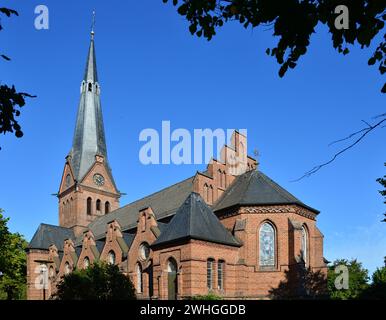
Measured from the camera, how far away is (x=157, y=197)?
1877 inches

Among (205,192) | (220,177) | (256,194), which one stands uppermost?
(220,177)

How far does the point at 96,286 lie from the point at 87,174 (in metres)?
37.8

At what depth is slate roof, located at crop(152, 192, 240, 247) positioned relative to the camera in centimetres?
3042

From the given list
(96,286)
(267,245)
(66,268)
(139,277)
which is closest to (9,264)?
(66,268)

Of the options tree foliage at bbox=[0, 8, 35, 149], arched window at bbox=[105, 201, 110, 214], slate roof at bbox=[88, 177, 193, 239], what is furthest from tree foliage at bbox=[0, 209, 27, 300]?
tree foliage at bbox=[0, 8, 35, 149]

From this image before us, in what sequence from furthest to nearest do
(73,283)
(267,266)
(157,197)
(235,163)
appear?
(157,197)
(235,163)
(267,266)
(73,283)

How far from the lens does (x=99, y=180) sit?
62.1m

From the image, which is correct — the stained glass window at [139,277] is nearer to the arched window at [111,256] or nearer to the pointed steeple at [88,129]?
the arched window at [111,256]

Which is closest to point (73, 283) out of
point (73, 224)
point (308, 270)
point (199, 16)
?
point (308, 270)

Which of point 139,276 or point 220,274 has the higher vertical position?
point 220,274

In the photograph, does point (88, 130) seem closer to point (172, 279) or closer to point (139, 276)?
point (139, 276)

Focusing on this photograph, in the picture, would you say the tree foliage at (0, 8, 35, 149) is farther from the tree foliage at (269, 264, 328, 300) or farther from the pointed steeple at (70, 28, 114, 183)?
the pointed steeple at (70, 28, 114, 183)
